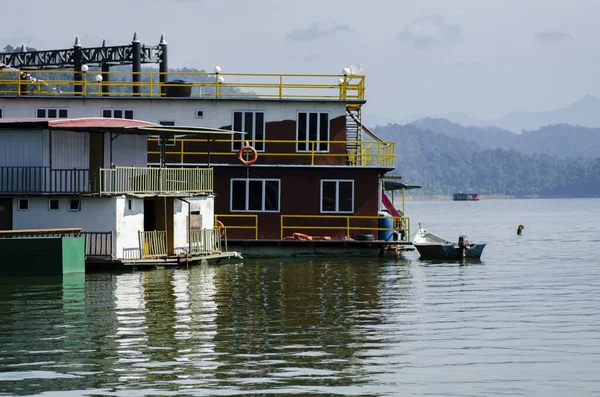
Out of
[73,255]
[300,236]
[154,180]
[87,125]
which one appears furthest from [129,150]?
[300,236]

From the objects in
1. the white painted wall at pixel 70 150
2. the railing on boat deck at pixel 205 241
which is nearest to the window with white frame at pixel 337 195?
the railing on boat deck at pixel 205 241

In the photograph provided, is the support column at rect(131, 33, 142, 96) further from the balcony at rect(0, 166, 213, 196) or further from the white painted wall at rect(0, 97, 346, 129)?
the balcony at rect(0, 166, 213, 196)

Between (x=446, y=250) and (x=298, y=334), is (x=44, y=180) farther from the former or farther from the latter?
(x=446, y=250)

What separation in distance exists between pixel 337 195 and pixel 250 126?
5026mm

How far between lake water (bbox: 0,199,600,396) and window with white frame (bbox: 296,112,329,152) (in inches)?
334

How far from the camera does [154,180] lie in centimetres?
3953

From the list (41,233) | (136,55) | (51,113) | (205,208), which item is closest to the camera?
(41,233)

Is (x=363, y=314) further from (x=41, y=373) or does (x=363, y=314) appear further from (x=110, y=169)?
(x=110, y=169)

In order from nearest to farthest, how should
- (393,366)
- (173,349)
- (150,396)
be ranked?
(150,396) < (393,366) < (173,349)

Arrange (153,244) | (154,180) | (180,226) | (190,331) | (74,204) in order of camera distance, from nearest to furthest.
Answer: (190,331) < (74,204) < (153,244) < (154,180) < (180,226)

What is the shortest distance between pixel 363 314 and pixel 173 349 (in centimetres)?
709

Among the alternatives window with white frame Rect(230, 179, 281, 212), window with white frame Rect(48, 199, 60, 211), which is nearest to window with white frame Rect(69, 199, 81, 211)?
window with white frame Rect(48, 199, 60, 211)

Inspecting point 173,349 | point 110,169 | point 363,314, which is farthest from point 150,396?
point 110,169

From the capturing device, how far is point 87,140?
39.4 meters
